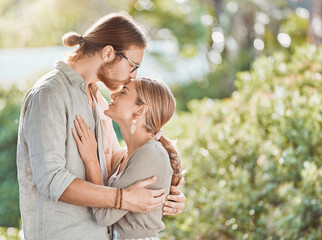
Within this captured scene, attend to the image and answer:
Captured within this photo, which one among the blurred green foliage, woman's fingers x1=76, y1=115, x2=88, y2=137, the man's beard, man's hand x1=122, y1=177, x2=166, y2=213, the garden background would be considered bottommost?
the blurred green foliage

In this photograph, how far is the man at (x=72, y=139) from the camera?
201 centimetres

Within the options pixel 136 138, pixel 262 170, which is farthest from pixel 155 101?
pixel 262 170

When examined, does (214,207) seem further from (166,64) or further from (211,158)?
(166,64)

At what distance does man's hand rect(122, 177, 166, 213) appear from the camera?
2.11 meters

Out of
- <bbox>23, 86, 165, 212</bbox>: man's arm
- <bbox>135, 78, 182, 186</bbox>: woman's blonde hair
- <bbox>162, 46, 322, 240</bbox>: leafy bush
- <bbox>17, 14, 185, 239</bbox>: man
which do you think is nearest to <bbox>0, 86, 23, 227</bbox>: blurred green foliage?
<bbox>162, 46, 322, 240</bbox>: leafy bush

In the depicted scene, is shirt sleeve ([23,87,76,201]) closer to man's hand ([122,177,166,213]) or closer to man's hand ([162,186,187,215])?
man's hand ([122,177,166,213])

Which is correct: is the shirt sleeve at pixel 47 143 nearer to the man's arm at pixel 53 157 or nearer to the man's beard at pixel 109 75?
the man's arm at pixel 53 157

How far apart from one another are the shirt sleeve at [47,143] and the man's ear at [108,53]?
1.06 feet

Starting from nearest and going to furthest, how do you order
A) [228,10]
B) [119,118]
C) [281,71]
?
[119,118] < [281,71] < [228,10]

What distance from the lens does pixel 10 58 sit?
17094mm

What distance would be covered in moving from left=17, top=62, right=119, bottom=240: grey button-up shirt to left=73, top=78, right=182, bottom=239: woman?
7 cm

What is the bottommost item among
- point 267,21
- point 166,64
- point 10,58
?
point 10,58

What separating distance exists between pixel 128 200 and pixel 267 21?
10.6 meters

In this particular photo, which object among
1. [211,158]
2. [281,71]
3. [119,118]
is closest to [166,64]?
[281,71]
